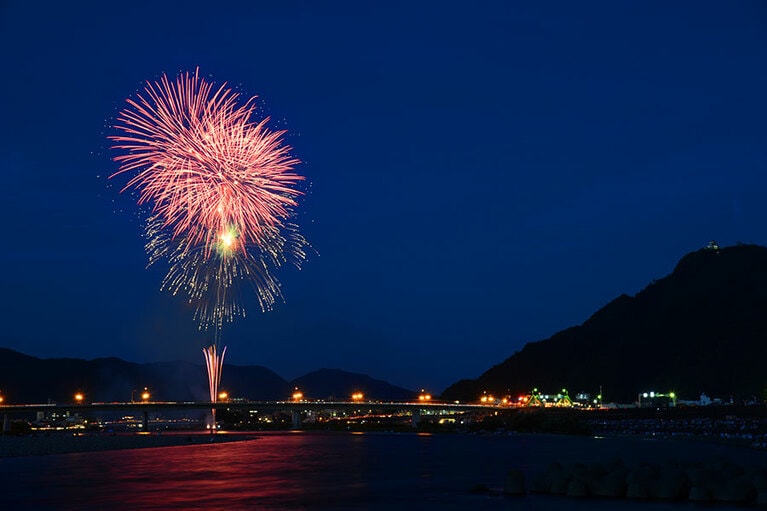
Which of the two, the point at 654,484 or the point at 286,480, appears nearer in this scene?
the point at 654,484

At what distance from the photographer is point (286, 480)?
66000 mm

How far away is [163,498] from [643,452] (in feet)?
202

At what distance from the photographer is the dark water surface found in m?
48.5

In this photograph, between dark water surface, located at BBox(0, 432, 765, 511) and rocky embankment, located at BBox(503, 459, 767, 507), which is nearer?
rocky embankment, located at BBox(503, 459, 767, 507)

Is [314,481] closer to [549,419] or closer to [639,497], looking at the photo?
[639,497]

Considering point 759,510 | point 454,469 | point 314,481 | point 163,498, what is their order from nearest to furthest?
1. point 759,510
2. point 163,498
3. point 314,481
4. point 454,469

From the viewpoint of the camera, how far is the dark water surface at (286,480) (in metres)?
48.5

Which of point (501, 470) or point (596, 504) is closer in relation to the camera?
point (596, 504)

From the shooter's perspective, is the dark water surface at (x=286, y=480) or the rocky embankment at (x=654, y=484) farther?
the dark water surface at (x=286, y=480)

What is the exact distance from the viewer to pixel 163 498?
52094mm

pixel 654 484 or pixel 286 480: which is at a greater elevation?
pixel 654 484

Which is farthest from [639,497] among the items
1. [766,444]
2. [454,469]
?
[766,444]

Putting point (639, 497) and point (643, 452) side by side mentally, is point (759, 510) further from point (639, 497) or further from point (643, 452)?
point (643, 452)

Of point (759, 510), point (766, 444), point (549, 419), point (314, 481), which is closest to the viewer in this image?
point (759, 510)
